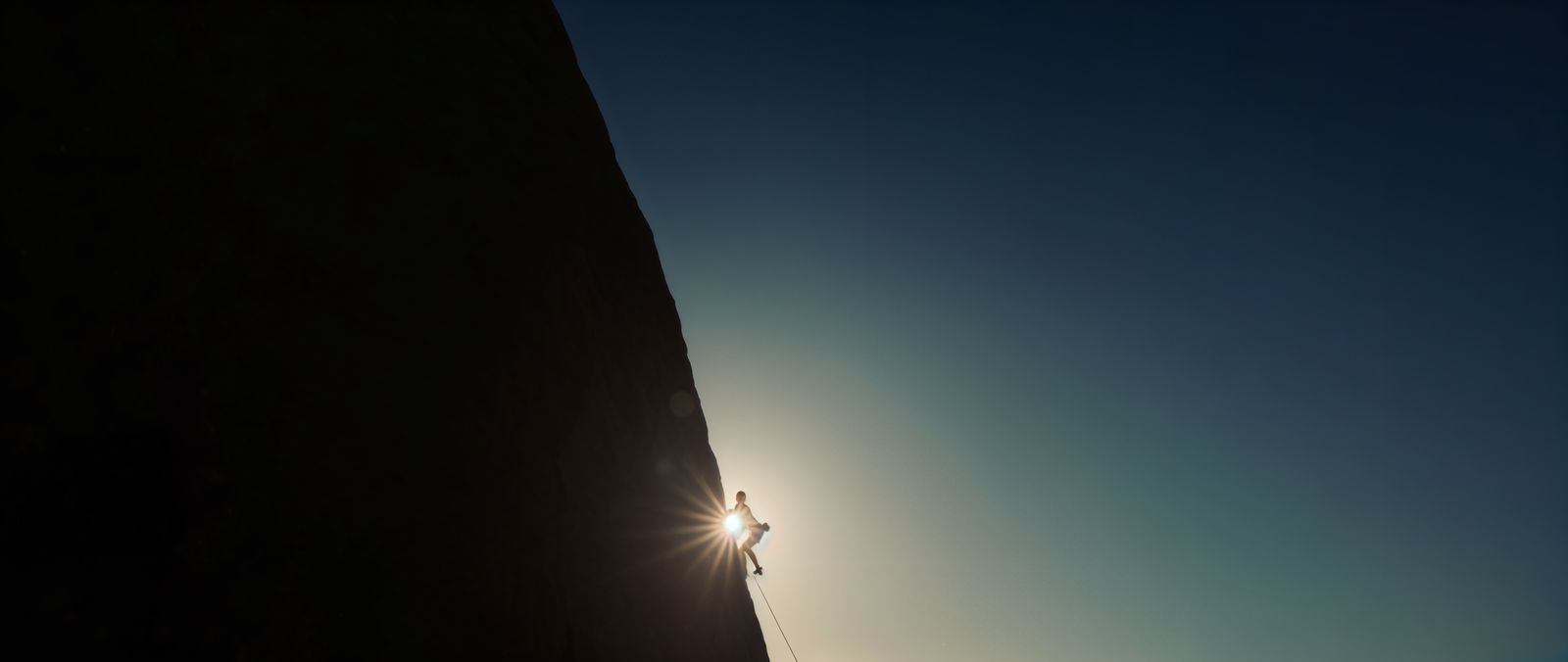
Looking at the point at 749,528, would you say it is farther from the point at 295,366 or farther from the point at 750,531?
the point at 295,366

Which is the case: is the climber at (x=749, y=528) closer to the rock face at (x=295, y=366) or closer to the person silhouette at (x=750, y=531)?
the person silhouette at (x=750, y=531)

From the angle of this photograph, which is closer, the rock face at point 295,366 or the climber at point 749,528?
the rock face at point 295,366

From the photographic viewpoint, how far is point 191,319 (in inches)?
115

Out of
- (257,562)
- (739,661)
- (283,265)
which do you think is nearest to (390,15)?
(283,265)

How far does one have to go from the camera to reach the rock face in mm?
2539

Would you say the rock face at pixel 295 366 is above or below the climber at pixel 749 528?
below

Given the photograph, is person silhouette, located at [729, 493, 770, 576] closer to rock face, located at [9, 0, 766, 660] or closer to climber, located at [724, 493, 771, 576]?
climber, located at [724, 493, 771, 576]

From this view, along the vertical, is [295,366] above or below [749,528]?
below

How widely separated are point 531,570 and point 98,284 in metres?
2.25

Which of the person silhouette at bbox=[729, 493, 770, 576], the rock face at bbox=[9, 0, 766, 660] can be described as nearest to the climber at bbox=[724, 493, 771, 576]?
the person silhouette at bbox=[729, 493, 770, 576]

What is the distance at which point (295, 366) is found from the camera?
310 centimetres

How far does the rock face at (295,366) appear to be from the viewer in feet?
8.33

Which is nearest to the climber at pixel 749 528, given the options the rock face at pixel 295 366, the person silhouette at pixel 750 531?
the person silhouette at pixel 750 531

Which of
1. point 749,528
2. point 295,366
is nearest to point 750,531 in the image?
point 749,528
